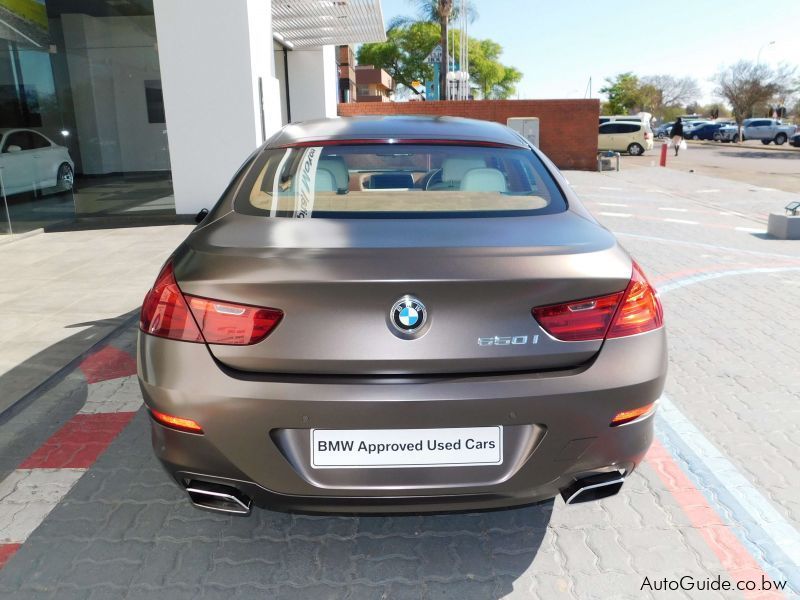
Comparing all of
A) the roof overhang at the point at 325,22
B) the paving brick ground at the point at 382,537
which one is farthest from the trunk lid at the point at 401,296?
the roof overhang at the point at 325,22

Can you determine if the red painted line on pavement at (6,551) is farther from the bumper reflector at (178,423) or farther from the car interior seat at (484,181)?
the car interior seat at (484,181)

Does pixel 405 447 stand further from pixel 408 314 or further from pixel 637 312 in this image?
pixel 637 312

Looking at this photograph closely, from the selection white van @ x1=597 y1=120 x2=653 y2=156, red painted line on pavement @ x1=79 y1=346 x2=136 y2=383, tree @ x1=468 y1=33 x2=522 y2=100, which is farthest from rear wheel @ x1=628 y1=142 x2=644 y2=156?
tree @ x1=468 y1=33 x2=522 y2=100

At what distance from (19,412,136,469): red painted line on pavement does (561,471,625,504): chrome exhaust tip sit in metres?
2.37

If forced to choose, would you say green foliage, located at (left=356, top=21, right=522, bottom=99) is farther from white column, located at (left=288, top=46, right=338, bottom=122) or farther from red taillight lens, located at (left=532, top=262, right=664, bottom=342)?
red taillight lens, located at (left=532, top=262, right=664, bottom=342)

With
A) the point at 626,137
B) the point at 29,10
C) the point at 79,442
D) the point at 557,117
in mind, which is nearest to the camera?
the point at 79,442

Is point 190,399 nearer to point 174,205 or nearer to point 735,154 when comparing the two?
point 174,205

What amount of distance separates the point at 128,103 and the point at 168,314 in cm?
1200

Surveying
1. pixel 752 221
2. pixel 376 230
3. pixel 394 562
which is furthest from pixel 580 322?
pixel 752 221

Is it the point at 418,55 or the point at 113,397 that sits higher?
the point at 418,55

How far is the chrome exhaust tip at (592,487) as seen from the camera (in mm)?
2156

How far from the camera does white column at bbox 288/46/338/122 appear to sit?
66.3 ft

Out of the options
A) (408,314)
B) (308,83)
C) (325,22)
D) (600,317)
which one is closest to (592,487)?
(600,317)

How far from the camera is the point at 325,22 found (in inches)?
694
